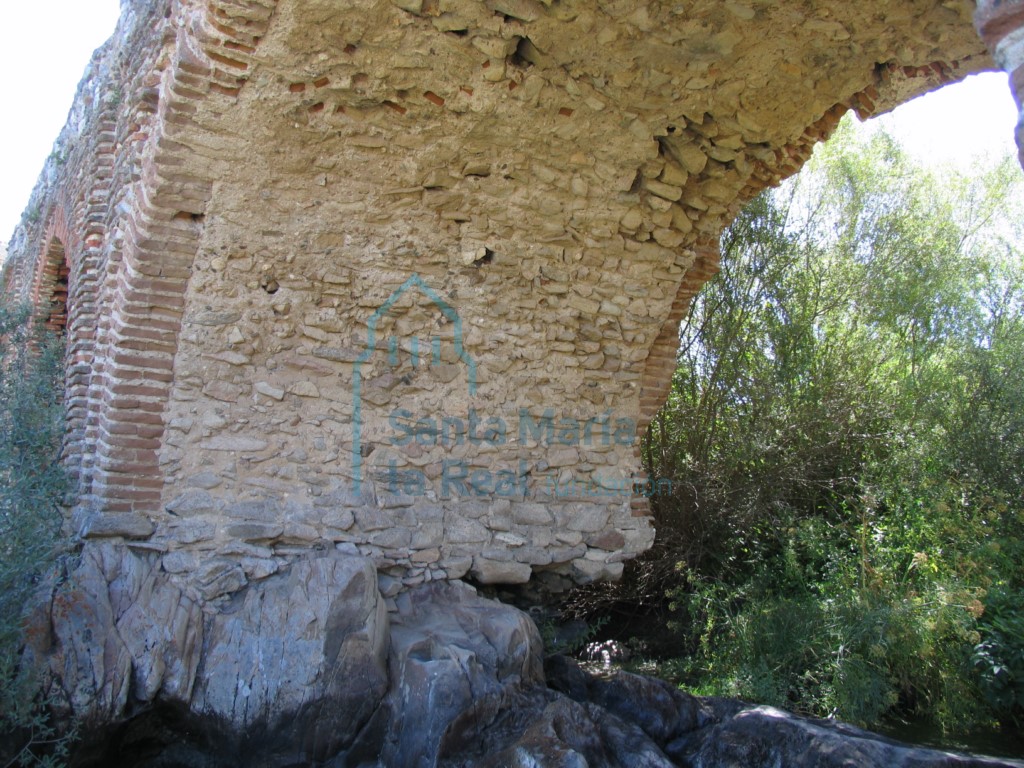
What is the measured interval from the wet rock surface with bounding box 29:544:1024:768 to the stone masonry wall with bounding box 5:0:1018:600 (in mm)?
247

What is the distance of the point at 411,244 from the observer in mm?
4258

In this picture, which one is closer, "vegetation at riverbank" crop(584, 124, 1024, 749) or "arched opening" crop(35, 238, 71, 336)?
"vegetation at riverbank" crop(584, 124, 1024, 749)

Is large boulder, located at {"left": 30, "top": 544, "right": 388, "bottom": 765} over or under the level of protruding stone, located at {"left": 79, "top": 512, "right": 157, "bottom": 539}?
under

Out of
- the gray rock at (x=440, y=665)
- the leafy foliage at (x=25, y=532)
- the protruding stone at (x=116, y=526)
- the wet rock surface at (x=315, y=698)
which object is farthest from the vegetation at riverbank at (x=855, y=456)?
the leafy foliage at (x=25, y=532)

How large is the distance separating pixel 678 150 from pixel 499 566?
2.52 metres

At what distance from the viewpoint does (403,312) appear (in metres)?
4.30

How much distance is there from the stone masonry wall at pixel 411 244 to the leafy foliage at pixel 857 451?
1412 millimetres

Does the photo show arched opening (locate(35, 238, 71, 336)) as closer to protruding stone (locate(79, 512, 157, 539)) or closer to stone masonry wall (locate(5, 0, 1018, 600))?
stone masonry wall (locate(5, 0, 1018, 600))

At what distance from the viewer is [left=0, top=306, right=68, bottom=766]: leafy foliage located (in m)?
2.97

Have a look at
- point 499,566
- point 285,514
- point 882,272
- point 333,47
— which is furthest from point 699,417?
point 333,47

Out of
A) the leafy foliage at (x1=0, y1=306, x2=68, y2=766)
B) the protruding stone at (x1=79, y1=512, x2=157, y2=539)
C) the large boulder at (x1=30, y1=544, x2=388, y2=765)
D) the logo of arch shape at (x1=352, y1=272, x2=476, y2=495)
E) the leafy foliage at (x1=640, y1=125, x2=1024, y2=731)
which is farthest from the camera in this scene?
the leafy foliage at (x1=640, y1=125, x2=1024, y2=731)

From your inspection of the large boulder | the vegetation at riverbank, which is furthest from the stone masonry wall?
the vegetation at riverbank

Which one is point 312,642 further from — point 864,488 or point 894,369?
point 894,369

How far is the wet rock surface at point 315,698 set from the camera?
325 cm
